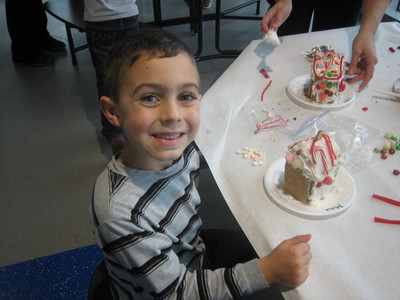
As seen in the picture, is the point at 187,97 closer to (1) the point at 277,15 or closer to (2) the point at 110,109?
(2) the point at 110,109

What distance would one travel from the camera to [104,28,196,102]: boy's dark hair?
0.68 m

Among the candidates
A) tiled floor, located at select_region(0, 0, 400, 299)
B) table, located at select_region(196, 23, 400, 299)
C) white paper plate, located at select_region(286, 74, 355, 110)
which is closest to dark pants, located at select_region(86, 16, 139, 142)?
tiled floor, located at select_region(0, 0, 400, 299)

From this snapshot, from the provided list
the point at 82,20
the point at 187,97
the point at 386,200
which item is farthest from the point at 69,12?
the point at 386,200

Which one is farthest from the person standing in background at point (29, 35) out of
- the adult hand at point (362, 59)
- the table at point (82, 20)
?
the adult hand at point (362, 59)

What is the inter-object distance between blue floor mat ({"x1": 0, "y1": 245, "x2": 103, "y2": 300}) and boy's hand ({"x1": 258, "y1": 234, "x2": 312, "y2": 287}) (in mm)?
832

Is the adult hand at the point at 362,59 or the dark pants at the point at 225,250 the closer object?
the dark pants at the point at 225,250

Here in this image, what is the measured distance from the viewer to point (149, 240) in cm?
67

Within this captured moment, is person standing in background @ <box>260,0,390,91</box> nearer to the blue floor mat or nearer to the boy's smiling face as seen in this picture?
the boy's smiling face

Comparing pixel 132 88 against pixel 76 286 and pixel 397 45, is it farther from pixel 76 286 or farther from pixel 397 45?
pixel 397 45

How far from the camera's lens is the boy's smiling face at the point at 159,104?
0.67 m

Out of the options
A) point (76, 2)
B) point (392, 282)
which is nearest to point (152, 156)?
point (392, 282)

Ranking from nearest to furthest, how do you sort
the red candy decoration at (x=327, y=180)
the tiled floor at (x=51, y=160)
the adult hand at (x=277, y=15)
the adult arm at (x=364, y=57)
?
the red candy decoration at (x=327, y=180) → the adult arm at (x=364, y=57) → the adult hand at (x=277, y=15) → the tiled floor at (x=51, y=160)

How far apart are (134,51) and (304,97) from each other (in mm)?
625

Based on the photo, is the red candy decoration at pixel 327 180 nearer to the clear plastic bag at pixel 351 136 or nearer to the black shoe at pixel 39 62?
the clear plastic bag at pixel 351 136
